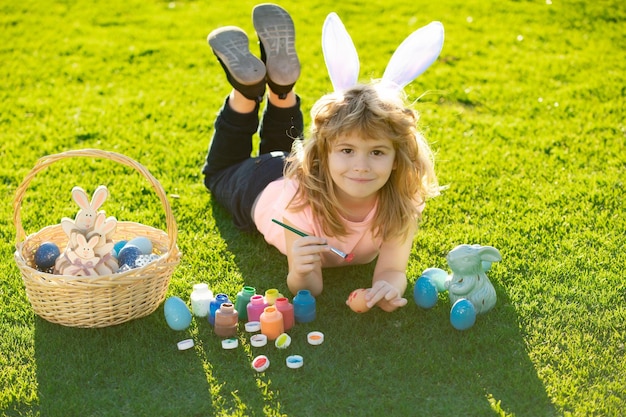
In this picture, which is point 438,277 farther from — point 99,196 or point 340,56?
point 99,196

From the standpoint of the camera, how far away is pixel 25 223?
3.75 metres

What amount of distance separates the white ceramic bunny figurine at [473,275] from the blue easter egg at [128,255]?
1.20 metres

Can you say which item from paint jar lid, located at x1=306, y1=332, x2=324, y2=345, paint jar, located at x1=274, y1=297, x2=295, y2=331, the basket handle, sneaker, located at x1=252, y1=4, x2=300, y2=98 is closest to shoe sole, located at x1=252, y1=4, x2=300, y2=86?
sneaker, located at x1=252, y1=4, x2=300, y2=98

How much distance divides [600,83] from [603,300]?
8.24ft

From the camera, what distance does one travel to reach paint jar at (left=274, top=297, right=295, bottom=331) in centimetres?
290

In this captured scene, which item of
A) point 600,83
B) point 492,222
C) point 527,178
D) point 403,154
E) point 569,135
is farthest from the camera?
point 600,83

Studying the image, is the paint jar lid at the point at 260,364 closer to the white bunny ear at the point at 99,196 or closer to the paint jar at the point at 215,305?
the paint jar at the point at 215,305

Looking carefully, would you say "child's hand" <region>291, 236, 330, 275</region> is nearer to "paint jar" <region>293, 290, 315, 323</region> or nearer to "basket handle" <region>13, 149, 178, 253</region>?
"paint jar" <region>293, 290, 315, 323</region>

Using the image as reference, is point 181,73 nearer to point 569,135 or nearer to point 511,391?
point 569,135

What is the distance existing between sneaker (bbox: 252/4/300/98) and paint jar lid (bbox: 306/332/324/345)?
4.37ft

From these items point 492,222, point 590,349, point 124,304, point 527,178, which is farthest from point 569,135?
point 124,304

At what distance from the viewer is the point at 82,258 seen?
9.45ft

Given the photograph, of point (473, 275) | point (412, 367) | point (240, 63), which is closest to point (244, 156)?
point (240, 63)

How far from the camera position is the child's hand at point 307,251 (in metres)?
3.00
